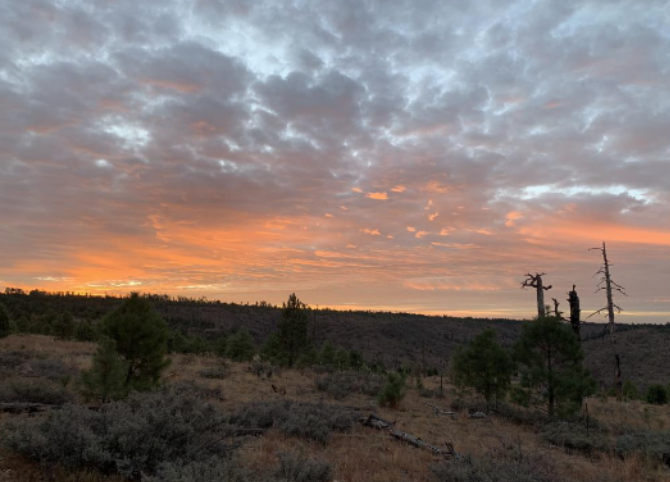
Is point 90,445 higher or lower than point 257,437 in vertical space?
higher

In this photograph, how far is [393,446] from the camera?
1020 cm

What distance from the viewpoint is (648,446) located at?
1056cm

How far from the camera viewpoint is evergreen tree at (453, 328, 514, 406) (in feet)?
57.6

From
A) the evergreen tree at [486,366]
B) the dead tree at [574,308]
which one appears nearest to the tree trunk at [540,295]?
the dead tree at [574,308]

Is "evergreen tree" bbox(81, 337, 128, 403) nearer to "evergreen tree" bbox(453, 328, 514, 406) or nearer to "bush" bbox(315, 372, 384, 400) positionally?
"bush" bbox(315, 372, 384, 400)

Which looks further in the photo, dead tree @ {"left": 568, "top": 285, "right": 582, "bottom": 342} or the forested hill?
the forested hill

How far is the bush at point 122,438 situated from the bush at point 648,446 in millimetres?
10332

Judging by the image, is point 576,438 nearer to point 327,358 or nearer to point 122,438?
point 122,438

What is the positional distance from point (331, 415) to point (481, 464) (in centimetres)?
539

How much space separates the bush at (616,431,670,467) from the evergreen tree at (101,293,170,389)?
13598 mm

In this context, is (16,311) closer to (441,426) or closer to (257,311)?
(257,311)

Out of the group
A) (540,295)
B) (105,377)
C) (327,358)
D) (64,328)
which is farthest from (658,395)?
(64,328)

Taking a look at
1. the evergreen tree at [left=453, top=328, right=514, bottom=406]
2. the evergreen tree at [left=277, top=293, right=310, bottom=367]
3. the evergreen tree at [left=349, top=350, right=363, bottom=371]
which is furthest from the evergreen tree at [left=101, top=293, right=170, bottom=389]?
the evergreen tree at [left=349, top=350, right=363, bottom=371]

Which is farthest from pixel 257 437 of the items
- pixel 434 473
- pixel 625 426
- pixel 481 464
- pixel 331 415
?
pixel 625 426
